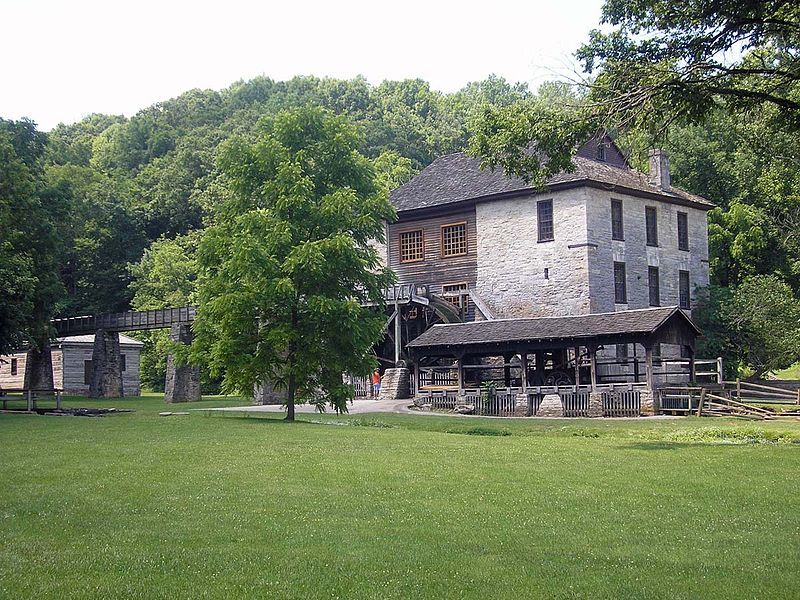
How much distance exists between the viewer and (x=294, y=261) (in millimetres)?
31500

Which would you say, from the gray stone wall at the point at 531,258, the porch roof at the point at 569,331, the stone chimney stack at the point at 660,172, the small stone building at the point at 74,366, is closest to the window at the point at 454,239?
the gray stone wall at the point at 531,258

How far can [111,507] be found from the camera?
13008mm

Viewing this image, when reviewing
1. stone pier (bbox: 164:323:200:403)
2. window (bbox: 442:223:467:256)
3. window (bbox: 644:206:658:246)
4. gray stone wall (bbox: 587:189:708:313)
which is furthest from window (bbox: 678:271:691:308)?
stone pier (bbox: 164:323:200:403)

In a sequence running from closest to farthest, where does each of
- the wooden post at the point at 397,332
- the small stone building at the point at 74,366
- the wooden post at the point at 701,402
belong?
the wooden post at the point at 701,402 → the wooden post at the point at 397,332 → the small stone building at the point at 74,366

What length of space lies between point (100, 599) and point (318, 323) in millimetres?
24207

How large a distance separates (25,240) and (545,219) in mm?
24345

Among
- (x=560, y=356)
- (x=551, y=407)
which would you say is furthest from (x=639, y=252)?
(x=551, y=407)

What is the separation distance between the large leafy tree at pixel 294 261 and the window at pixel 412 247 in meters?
21.8

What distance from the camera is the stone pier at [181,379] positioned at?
2231 inches

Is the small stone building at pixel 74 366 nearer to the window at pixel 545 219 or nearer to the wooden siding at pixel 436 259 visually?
the wooden siding at pixel 436 259

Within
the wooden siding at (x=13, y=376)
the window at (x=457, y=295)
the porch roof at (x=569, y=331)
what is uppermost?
the window at (x=457, y=295)

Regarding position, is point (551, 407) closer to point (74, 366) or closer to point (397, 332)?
point (397, 332)

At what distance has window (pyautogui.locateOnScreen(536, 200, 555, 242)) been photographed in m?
51.2

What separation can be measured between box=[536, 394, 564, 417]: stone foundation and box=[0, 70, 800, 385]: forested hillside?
12447 mm
